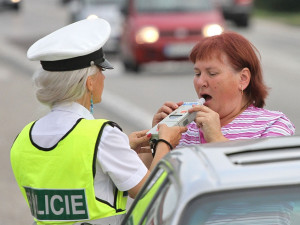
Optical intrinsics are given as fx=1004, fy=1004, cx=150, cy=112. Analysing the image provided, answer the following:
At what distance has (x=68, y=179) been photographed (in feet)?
12.6

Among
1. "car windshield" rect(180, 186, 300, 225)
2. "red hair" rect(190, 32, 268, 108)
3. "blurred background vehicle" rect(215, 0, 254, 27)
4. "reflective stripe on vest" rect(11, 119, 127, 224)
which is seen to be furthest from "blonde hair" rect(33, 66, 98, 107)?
"blurred background vehicle" rect(215, 0, 254, 27)

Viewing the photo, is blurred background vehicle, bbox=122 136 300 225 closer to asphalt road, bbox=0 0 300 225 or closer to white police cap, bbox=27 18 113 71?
white police cap, bbox=27 18 113 71

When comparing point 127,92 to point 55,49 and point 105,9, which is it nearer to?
point 105,9

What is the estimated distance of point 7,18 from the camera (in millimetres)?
34219

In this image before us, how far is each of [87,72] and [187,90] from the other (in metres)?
12.8

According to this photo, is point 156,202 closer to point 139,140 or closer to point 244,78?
point 139,140

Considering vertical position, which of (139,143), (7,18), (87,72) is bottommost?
(7,18)

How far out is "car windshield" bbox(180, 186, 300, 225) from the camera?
2979 mm

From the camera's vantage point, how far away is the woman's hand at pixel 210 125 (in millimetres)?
4121

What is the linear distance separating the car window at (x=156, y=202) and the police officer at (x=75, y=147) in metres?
0.35


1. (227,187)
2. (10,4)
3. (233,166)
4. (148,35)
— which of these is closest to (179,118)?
(233,166)

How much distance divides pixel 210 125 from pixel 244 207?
110 centimetres

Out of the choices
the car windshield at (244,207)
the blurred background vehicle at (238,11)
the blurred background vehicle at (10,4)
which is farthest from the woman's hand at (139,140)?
the blurred background vehicle at (10,4)

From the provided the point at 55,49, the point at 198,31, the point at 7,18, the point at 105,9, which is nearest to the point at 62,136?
the point at 55,49
